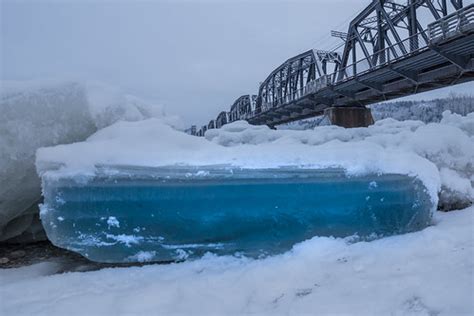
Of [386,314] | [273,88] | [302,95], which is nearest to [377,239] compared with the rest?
[386,314]

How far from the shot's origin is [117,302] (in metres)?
1.56

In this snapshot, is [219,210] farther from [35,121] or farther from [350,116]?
[350,116]

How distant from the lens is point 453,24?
376 inches

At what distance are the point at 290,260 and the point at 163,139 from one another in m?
1.36

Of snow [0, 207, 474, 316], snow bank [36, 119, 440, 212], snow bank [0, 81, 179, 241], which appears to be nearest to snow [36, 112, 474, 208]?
snow bank [36, 119, 440, 212]

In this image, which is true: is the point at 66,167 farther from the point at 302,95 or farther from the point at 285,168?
the point at 302,95

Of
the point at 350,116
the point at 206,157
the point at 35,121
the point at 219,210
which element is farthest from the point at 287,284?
the point at 350,116

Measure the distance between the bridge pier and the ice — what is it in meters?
17.6

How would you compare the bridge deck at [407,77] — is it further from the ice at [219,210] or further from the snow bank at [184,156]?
the ice at [219,210]

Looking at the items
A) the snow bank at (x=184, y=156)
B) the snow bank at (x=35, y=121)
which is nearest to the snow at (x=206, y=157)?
the snow bank at (x=184, y=156)

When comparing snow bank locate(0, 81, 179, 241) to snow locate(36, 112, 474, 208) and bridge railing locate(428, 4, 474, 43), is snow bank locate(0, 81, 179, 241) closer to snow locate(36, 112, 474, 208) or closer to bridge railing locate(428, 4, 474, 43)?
snow locate(36, 112, 474, 208)

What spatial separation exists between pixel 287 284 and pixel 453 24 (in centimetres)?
1118

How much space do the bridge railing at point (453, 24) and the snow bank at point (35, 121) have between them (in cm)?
1023

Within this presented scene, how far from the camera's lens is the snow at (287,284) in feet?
4.74
